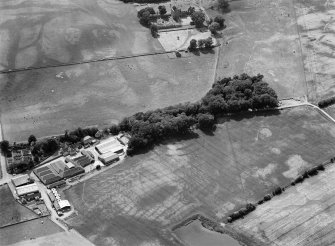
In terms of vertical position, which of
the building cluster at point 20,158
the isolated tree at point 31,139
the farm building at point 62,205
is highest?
the isolated tree at point 31,139

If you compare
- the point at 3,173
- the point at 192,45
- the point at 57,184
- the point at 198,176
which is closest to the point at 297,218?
the point at 198,176

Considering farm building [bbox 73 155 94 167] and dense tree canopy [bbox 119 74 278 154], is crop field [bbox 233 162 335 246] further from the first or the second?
farm building [bbox 73 155 94 167]

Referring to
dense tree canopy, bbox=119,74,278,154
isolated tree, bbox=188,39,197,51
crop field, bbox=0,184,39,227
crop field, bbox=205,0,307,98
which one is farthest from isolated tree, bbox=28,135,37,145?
isolated tree, bbox=188,39,197,51

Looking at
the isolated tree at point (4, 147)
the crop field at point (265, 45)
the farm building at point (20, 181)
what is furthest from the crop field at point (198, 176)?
the isolated tree at point (4, 147)

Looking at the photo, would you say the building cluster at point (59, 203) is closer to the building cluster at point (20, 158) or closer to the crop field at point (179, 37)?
the building cluster at point (20, 158)

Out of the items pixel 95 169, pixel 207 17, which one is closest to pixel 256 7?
pixel 207 17

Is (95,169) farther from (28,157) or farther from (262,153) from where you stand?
(262,153)
